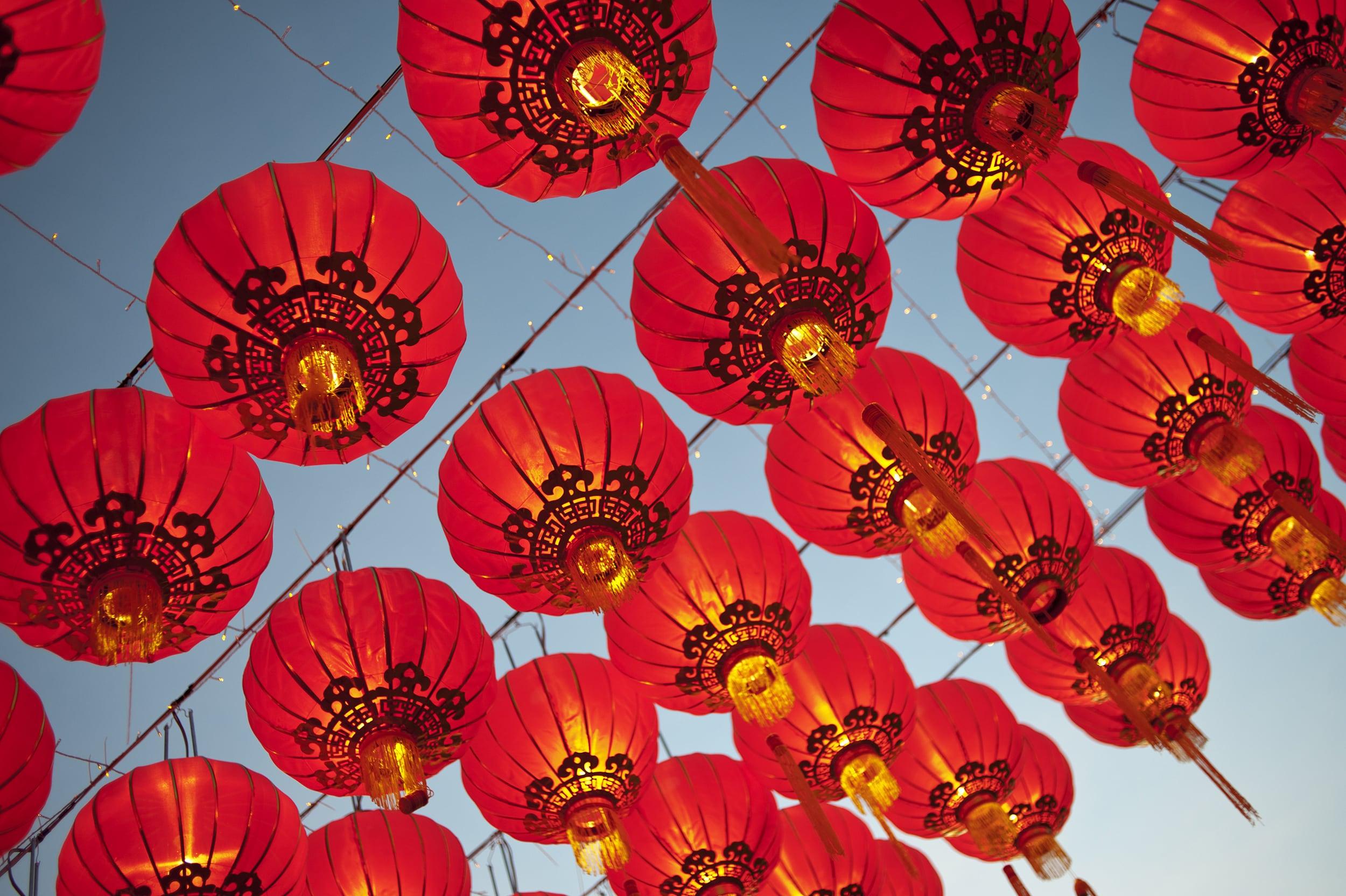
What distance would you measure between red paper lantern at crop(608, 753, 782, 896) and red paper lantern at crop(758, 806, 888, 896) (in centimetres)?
31

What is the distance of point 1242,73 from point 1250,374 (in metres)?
1.03

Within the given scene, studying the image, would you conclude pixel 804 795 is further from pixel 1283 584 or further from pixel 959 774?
pixel 1283 584

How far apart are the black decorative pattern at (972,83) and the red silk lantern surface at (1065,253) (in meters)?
0.50

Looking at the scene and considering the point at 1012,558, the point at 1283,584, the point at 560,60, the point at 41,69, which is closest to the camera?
the point at 41,69

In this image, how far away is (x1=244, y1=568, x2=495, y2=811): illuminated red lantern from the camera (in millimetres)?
2967

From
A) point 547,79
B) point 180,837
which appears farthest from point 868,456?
point 180,837

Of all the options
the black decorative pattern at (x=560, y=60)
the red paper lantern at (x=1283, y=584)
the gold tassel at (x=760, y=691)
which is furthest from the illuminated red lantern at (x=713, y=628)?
the red paper lantern at (x=1283, y=584)

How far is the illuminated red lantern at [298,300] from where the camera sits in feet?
7.91

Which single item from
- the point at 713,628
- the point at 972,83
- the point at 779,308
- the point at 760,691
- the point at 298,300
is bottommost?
the point at 760,691

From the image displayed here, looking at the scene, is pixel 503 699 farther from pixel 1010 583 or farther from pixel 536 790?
pixel 1010 583

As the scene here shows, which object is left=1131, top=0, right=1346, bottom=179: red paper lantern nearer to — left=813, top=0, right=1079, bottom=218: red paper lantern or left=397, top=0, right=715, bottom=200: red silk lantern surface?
left=813, top=0, right=1079, bottom=218: red paper lantern

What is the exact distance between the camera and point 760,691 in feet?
10.8

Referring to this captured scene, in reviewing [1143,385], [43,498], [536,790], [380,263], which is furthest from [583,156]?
[1143,385]

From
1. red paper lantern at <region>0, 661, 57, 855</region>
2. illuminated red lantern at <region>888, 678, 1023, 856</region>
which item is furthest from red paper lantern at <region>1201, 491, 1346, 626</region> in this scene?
red paper lantern at <region>0, 661, 57, 855</region>
